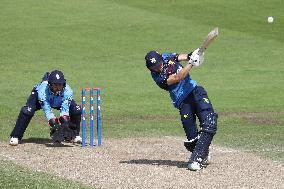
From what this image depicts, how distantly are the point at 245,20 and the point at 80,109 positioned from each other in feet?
82.5

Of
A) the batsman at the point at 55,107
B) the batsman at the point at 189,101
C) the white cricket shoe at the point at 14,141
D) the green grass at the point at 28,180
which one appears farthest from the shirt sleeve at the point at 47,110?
the batsman at the point at 189,101

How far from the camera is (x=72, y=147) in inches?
655

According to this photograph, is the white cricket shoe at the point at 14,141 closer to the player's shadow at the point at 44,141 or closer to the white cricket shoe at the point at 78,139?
the player's shadow at the point at 44,141

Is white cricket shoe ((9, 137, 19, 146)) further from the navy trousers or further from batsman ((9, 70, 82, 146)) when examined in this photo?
the navy trousers

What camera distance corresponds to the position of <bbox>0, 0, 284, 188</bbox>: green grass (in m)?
20.9

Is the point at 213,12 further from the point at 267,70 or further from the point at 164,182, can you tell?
the point at 164,182

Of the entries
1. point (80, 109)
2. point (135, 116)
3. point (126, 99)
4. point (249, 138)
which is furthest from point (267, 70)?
point (80, 109)

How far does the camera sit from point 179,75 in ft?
45.6

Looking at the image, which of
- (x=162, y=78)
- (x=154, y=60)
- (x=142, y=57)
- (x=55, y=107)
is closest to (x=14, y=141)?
(x=55, y=107)

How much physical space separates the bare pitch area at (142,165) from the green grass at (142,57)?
112 cm

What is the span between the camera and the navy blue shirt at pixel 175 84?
1437cm

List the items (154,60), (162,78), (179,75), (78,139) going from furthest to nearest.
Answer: (78,139)
(162,78)
(154,60)
(179,75)

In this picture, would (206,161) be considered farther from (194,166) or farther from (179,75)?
(179,75)

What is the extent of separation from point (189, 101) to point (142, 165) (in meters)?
1.36
